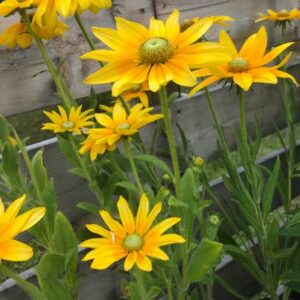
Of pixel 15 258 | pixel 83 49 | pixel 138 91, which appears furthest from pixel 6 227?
pixel 83 49

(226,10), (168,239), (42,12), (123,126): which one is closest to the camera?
(168,239)

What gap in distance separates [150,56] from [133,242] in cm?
27

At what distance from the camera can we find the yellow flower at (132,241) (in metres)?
0.67

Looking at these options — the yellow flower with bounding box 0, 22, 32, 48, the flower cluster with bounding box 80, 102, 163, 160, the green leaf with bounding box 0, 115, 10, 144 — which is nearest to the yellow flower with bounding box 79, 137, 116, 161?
the flower cluster with bounding box 80, 102, 163, 160

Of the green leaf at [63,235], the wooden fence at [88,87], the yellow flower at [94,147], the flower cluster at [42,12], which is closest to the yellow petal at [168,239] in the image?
the green leaf at [63,235]

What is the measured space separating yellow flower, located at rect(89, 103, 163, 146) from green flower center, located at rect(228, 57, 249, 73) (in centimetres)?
15

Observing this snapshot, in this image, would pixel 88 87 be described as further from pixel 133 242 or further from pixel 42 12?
pixel 133 242

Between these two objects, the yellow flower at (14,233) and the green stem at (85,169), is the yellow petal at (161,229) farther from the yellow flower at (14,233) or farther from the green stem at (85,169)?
the green stem at (85,169)

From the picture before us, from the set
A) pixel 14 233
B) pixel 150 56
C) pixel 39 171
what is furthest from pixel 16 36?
pixel 14 233

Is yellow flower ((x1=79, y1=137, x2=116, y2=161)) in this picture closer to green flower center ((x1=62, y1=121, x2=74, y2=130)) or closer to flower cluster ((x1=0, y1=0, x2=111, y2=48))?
green flower center ((x1=62, y1=121, x2=74, y2=130))

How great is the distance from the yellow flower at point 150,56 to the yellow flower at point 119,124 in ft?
0.61

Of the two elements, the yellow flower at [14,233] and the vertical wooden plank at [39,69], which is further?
the vertical wooden plank at [39,69]

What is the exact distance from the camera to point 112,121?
93 centimetres

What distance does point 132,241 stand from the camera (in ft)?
2.30
